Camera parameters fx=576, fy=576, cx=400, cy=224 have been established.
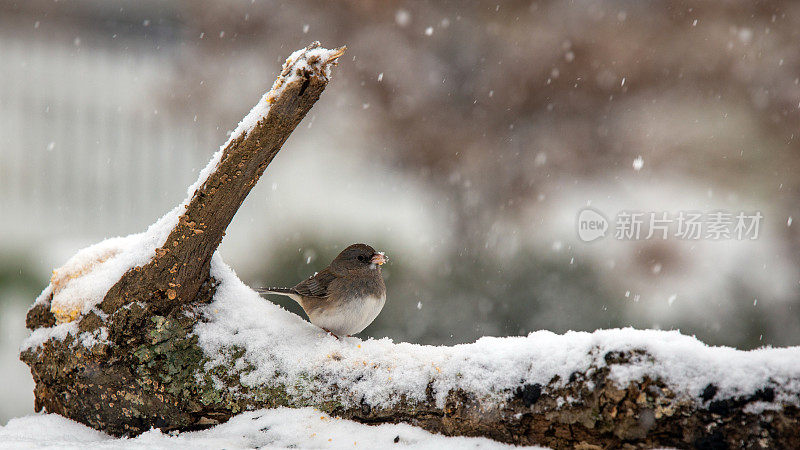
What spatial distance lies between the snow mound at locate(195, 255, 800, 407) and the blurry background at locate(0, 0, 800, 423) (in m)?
1.47

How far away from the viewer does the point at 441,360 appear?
159 cm

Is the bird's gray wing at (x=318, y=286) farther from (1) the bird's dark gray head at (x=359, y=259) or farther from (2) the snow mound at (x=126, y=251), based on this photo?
(2) the snow mound at (x=126, y=251)

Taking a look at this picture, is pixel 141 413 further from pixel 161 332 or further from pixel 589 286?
pixel 589 286

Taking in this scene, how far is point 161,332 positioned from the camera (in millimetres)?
1825

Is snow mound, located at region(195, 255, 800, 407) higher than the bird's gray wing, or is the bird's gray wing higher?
the bird's gray wing

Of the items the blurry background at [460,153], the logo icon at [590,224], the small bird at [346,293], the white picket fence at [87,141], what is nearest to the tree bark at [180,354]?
the small bird at [346,293]

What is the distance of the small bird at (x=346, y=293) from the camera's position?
2.09 metres

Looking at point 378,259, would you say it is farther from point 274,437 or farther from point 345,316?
point 274,437

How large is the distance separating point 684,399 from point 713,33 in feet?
9.65

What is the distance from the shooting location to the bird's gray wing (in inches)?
85.9

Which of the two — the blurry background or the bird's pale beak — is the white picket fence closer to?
the blurry background

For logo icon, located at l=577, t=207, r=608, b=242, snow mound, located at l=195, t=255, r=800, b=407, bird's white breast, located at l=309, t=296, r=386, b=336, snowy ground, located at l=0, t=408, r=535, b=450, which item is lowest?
snowy ground, located at l=0, t=408, r=535, b=450

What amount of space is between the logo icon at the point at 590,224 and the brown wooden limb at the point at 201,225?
2.23m

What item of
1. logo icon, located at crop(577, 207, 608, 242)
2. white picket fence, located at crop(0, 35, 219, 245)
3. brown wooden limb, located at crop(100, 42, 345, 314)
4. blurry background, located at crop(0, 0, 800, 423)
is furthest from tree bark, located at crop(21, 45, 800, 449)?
logo icon, located at crop(577, 207, 608, 242)
